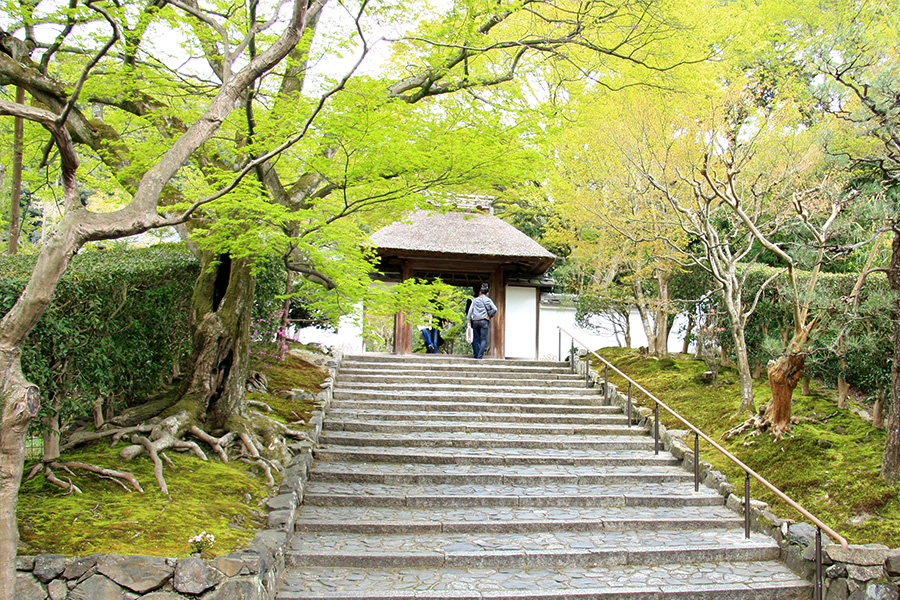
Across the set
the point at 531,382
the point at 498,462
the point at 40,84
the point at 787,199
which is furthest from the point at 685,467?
the point at 40,84

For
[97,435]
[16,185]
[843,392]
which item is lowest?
[97,435]

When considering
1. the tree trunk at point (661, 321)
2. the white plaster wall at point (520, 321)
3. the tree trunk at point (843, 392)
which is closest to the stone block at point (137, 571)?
the tree trunk at point (843, 392)

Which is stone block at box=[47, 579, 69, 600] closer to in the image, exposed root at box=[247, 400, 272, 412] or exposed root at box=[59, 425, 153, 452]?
exposed root at box=[59, 425, 153, 452]

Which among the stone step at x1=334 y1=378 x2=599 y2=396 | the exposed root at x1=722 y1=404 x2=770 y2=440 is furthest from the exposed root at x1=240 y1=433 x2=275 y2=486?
the exposed root at x1=722 y1=404 x2=770 y2=440

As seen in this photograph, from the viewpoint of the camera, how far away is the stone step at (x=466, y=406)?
10680 millimetres

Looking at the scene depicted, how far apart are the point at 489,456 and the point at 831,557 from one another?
169 inches

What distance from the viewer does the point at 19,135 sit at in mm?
6879

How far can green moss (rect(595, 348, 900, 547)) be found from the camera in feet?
21.6

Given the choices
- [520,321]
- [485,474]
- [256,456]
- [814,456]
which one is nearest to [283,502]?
[256,456]

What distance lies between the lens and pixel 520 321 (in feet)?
55.6

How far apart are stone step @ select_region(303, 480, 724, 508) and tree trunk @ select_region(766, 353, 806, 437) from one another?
1.53 m

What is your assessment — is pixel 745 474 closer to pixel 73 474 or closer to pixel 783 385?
pixel 783 385

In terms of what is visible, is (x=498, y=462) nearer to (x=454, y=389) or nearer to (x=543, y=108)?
(x=454, y=389)

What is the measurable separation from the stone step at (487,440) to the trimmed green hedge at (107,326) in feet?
9.02
